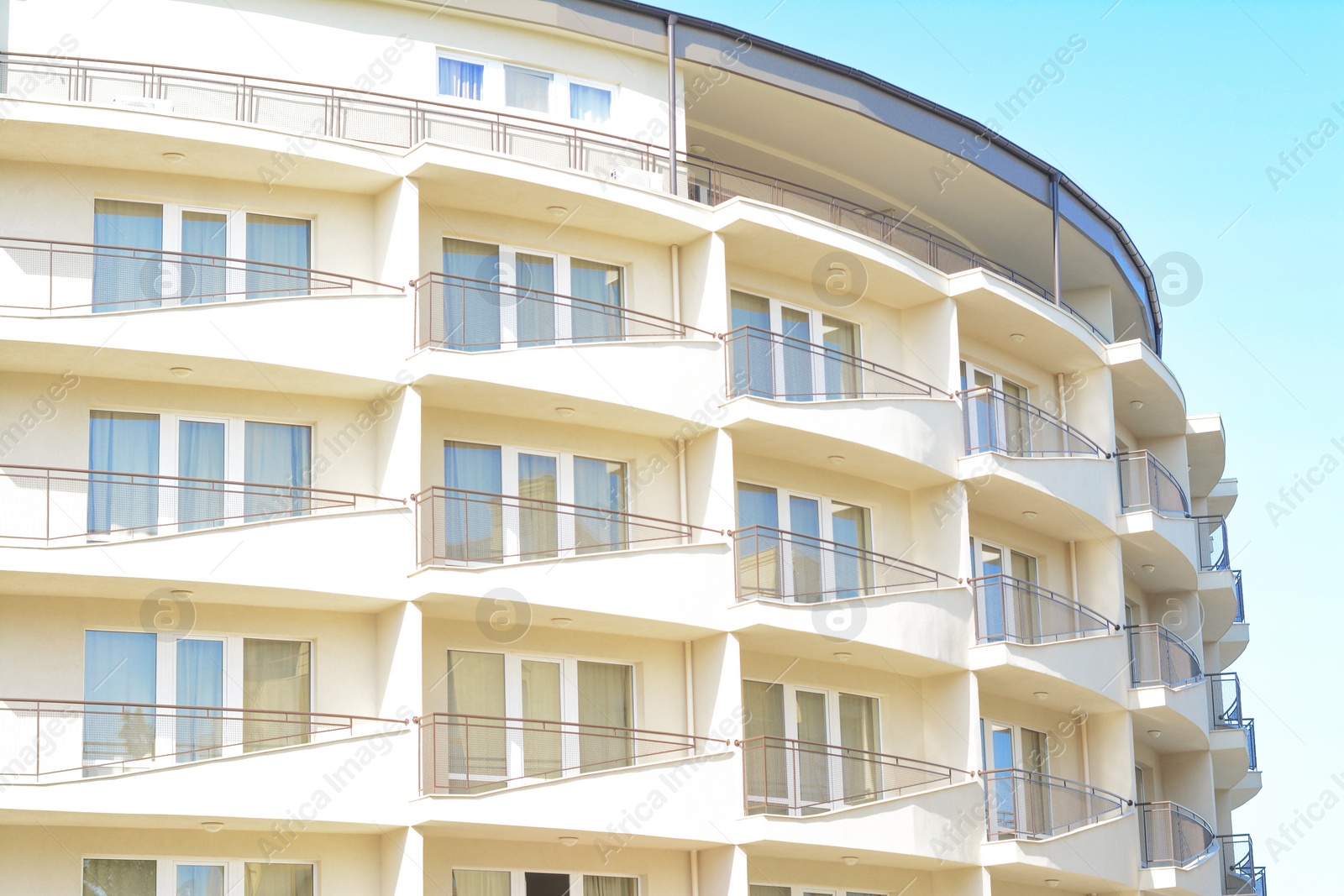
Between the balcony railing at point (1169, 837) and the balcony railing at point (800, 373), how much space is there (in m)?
9.78

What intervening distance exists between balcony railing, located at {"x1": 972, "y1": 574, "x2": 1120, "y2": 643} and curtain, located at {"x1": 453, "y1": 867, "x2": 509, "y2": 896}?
10.1m

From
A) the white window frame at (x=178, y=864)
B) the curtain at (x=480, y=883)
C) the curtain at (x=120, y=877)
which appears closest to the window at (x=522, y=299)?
the curtain at (x=480, y=883)

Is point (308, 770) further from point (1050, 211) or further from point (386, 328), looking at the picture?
point (1050, 211)

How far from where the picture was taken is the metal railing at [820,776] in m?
27.2

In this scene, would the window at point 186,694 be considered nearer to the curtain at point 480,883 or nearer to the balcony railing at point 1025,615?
the curtain at point 480,883

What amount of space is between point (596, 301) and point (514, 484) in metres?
3.70

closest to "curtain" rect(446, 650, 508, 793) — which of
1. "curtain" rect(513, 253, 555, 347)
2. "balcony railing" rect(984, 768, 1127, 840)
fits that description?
"curtain" rect(513, 253, 555, 347)

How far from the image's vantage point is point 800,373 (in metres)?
29.7

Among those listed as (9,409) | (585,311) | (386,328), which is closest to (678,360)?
(585,311)

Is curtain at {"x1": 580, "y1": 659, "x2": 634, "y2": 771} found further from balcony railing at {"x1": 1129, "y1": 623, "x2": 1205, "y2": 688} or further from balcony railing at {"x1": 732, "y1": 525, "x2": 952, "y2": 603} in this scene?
balcony railing at {"x1": 1129, "y1": 623, "x2": 1205, "y2": 688}

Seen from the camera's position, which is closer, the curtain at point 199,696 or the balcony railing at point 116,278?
the curtain at point 199,696

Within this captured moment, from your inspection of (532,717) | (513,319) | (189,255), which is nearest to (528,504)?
(513,319)

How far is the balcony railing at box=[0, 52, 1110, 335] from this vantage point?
85.7 feet

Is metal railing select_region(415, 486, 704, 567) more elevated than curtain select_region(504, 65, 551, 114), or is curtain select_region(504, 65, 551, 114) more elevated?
curtain select_region(504, 65, 551, 114)
